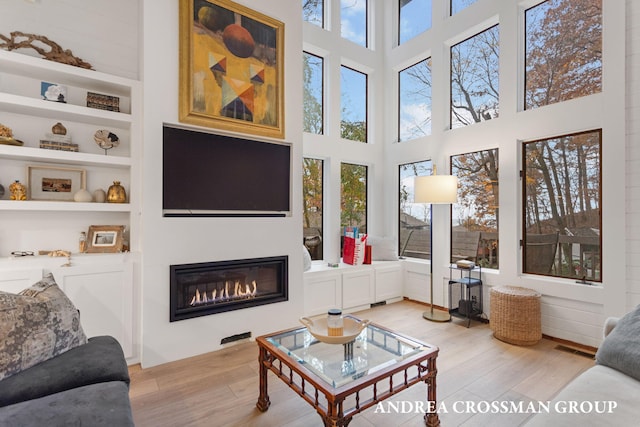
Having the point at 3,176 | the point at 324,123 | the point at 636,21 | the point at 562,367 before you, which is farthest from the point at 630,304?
the point at 3,176

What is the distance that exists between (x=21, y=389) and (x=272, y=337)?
1247 millimetres

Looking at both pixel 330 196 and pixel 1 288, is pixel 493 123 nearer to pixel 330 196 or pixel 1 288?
pixel 330 196

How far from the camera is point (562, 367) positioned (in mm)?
2568

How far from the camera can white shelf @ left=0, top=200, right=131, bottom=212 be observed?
7.54 ft

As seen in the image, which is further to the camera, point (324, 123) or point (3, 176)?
point (324, 123)

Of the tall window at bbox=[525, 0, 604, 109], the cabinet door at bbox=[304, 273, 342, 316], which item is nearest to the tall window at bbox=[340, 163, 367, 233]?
the cabinet door at bbox=[304, 273, 342, 316]

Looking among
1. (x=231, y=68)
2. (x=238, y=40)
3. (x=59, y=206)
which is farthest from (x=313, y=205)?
(x=59, y=206)

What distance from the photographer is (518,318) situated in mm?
3008

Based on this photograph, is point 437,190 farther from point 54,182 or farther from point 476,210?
point 54,182

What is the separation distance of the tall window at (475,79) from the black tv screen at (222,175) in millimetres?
2437

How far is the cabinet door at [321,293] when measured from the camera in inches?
146

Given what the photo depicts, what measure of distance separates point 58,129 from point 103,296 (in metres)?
1.49

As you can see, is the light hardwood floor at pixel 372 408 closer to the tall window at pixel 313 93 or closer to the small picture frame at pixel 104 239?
the small picture frame at pixel 104 239

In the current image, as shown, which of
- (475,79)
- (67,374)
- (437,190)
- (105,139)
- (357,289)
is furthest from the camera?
(357,289)
